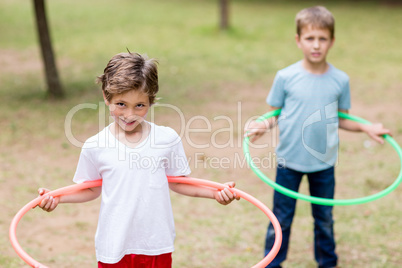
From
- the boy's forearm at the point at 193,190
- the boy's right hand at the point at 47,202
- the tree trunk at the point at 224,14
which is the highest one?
the tree trunk at the point at 224,14

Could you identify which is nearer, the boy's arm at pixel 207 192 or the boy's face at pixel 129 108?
the boy's face at pixel 129 108

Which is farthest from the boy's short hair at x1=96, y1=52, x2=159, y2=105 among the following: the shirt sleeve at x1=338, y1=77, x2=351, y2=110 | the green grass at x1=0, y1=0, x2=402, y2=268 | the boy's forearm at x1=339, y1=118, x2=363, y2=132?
the green grass at x1=0, y1=0, x2=402, y2=268

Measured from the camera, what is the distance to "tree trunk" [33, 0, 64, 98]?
902 cm

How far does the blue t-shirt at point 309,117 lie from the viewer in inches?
165

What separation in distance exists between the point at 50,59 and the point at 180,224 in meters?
4.93

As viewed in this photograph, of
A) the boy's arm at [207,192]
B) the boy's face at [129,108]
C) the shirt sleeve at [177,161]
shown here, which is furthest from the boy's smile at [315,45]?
the boy's face at [129,108]

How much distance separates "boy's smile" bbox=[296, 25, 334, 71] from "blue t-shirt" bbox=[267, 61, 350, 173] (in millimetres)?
78

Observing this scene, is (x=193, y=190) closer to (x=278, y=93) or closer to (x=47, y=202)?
(x=47, y=202)

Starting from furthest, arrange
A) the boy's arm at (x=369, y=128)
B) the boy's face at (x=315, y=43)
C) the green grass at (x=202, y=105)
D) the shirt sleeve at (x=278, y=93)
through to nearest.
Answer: the green grass at (x=202, y=105), the boy's arm at (x=369, y=128), the shirt sleeve at (x=278, y=93), the boy's face at (x=315, y=43)

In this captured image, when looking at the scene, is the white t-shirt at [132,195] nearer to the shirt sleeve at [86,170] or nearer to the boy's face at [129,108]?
the shirt sleeve at [86,170]

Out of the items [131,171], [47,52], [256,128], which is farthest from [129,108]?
[47,52]

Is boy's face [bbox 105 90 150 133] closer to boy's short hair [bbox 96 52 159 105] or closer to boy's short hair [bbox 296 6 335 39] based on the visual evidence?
boy's short hair [bbox 96 52 159 105]

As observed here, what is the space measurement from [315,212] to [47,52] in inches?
248

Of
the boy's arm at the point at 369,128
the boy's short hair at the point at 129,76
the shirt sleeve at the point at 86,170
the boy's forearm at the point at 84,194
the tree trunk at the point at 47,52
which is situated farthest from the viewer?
the tree trunk at the point at 47,52
